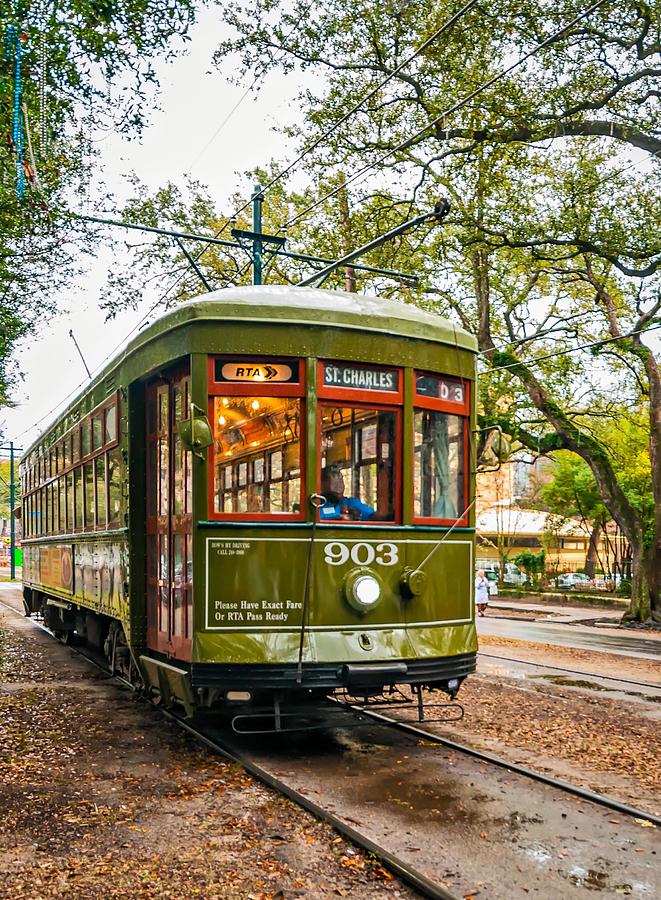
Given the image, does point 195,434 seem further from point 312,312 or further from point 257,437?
point 312,312

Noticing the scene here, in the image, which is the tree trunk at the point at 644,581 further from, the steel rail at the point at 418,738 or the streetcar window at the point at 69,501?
the steel rail at the point at 418,738

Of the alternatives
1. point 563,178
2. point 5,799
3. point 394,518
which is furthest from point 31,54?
point 563,178

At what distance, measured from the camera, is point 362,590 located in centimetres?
748

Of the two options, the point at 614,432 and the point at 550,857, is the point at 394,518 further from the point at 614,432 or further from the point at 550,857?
→ the point at 614,432

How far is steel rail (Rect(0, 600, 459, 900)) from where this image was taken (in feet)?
16.0

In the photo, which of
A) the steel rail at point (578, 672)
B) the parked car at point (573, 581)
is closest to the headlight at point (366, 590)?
the steel rail at point (578, 672)

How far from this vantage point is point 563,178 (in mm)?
22422

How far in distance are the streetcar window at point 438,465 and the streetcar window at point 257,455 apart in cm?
104

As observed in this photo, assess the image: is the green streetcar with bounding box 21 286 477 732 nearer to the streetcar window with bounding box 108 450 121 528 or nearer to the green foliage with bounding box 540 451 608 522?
the streetcar window with bounding box 108 450 121 528

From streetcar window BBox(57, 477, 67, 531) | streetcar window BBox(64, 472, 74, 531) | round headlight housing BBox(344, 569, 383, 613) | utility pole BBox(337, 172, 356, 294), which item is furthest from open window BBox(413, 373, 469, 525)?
utility pole BBox(337, 172, 356, 294)

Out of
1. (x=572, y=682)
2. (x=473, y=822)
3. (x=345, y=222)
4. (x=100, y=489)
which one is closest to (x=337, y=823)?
(x=473, y=822)

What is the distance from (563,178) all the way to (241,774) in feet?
60.7

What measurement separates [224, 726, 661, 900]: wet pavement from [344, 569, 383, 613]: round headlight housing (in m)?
1.27

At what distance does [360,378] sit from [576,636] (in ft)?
54.1
